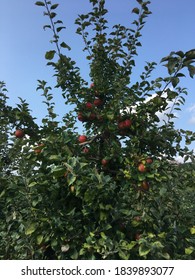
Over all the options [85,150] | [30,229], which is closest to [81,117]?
[85,150]

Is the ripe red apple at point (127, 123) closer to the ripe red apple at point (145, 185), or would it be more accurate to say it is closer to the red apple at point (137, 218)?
the ripe red apple at point (145, 185)

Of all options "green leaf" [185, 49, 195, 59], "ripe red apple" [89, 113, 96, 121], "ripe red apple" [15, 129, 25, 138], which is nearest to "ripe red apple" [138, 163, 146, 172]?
"ripe red apple" [89, 113, 96, 121]

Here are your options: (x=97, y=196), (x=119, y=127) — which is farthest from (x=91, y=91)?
(x=97, y=196)

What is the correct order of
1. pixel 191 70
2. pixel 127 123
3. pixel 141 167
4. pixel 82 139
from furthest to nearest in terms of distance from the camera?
pixel 82 139 < pixel 127 123 < pixel 191 70 < pixel 141 167

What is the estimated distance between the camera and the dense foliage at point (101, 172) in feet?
8.59

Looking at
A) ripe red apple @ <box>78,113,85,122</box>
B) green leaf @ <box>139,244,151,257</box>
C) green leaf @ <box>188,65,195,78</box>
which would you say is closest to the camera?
green leaf @ <box>139,244,151,257</box>

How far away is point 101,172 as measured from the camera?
2.62 metres

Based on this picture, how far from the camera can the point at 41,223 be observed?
2715 millimetres

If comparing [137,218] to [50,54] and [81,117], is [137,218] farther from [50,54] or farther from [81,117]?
[50,54]

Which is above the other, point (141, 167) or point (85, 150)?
point (85, 150)

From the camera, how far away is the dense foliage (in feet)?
8.59

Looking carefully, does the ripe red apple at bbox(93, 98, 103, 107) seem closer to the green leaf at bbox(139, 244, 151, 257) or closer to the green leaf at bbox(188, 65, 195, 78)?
the green leaf at bbox(188, 65, 195, 78)

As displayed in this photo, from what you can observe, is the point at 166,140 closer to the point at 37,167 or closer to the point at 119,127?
the point at 119,127

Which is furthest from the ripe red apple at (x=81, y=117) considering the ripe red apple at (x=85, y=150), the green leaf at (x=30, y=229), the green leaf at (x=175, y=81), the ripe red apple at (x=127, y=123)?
the green leaf at (x=30, y=229)
